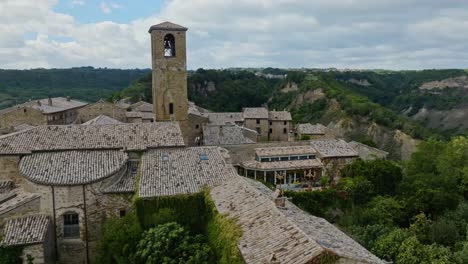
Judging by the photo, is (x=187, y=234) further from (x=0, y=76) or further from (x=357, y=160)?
(x=0, y=76)

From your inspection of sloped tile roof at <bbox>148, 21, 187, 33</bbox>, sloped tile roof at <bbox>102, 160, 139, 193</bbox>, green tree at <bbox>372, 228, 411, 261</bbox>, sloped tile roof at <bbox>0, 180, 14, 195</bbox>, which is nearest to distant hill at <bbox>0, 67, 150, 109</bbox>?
sloped tile roof at <bbox>148, 21, 187, 33</bbox>

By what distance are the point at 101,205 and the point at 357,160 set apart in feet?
77.0

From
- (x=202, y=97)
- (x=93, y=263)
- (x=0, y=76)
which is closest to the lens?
(x=93, y=263)

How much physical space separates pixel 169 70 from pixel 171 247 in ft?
77.9

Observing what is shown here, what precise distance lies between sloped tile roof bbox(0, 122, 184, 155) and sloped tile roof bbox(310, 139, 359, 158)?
15.5 meters

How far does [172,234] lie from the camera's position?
19.8 m

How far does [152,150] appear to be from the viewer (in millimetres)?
27375

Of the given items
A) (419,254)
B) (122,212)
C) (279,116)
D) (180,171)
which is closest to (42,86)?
(279,116)

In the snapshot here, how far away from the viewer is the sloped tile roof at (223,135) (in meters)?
50.4

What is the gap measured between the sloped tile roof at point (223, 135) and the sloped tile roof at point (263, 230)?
2867 centimetres

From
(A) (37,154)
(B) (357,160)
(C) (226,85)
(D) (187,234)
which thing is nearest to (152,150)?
(A) (37,154)

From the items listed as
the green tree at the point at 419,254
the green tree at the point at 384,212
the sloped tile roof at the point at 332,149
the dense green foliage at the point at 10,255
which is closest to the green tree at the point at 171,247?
the dense green foliage at the point at 10,255

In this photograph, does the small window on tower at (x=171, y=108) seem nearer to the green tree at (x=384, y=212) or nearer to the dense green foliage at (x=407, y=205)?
the dense green foliage at (x=407, y=205)

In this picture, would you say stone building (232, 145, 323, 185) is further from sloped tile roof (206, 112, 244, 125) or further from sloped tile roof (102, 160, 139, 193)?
sloped tile roof (206, 112, 244, 125)
